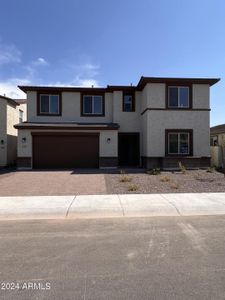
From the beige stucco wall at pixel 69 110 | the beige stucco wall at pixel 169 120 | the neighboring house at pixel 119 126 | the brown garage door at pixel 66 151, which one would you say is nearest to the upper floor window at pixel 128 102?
the neighboring house at pixel 119 126

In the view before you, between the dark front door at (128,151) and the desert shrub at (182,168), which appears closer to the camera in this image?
the desert shrub at (182,168)

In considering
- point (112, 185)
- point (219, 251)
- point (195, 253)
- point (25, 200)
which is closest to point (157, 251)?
point (195, 253)

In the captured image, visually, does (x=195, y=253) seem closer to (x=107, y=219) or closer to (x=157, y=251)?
(x=157, y=251)

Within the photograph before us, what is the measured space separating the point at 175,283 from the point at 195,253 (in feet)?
4.36

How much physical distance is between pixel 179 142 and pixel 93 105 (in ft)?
24.7

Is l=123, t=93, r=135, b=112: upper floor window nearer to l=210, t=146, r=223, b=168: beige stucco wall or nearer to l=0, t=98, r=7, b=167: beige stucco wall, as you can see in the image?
l=210, t=146, r=223, b=168: beige stucco wall

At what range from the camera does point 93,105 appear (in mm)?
23328

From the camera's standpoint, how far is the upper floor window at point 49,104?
22.7 meters

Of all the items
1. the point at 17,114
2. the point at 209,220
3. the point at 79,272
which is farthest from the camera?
the point at 17,114

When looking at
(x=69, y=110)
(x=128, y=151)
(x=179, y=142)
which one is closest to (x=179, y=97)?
(x=179, y=142)

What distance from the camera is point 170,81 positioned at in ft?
66.1

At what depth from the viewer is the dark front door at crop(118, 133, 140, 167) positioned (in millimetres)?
23625

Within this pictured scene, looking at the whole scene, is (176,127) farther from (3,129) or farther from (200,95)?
(3,129)

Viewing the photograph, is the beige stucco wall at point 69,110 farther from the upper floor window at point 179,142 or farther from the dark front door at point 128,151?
the upper floor window at point 179,142
